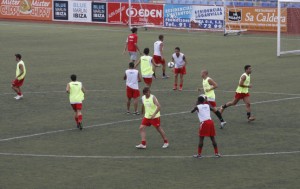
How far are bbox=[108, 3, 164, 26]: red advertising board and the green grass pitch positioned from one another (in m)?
13.6

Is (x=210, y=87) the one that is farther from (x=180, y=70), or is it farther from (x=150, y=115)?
(x=180, y=70)

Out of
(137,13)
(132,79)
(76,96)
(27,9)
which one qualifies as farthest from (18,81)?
(27,9)

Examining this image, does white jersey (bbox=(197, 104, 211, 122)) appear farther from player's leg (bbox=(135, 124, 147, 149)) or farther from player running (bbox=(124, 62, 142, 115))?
player running (bbox=(124, 62, 142, 115))

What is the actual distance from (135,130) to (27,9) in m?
45.9

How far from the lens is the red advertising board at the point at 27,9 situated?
228ft

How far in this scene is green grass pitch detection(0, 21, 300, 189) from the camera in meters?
20.3

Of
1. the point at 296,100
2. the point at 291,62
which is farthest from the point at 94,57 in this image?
the point at 296,100

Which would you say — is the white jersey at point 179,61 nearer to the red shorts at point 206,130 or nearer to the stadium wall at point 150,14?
the red shorts at point 206,130

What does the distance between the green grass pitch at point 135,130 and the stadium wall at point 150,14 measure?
9.52 metres

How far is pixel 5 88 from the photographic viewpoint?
35562 millimetres

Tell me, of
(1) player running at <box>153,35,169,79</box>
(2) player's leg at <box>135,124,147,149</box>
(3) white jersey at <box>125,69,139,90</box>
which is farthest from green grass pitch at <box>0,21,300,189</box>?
(3) white jersey at <box>125,69,139,90</box>

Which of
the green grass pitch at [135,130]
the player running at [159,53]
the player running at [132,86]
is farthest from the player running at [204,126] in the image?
the player running at [159,53]

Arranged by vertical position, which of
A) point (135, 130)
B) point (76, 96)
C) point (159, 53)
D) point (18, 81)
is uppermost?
point (159, 53)

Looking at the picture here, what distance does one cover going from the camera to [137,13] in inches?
2501
